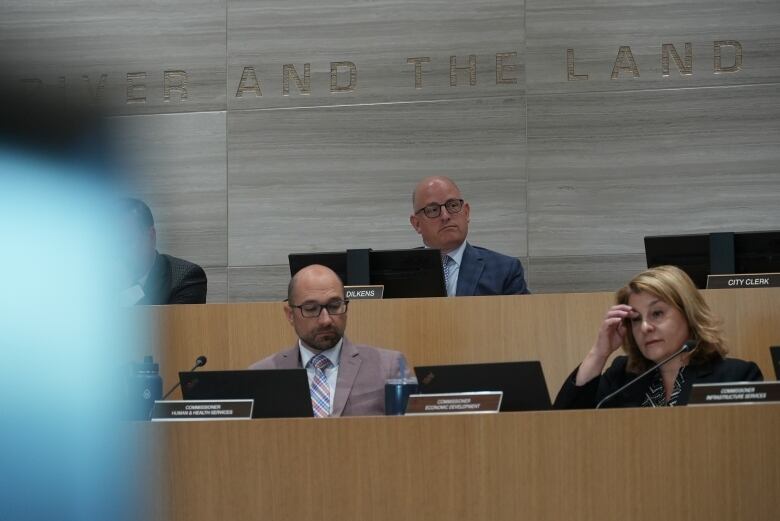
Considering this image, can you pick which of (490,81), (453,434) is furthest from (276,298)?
(453,434)

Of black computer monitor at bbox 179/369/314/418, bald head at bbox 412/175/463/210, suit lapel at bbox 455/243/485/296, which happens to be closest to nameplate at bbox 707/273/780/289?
suit lapel at bbox 455/243/485/296

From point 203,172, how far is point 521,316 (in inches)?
119

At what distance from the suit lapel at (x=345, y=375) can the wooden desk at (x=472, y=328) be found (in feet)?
1.44

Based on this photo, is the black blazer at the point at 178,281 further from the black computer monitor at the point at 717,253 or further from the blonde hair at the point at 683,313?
the blonde hair at the point at 683,313

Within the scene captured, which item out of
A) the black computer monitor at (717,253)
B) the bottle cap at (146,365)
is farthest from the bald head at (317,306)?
the bottle cap at (146,365)

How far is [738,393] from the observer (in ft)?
8.32

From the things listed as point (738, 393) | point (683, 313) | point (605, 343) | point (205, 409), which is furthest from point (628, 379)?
point (205, 409)

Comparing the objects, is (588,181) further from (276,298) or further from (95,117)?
(95,117)

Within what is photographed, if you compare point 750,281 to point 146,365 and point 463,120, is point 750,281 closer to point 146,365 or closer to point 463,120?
point 463,120

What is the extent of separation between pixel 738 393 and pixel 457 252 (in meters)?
2.58

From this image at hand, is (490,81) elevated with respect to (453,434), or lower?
elevated

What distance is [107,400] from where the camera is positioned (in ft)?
1.77

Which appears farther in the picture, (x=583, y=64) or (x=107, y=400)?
(x=583, y=64)

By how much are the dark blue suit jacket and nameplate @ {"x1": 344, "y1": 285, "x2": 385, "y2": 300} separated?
0.62 meters
